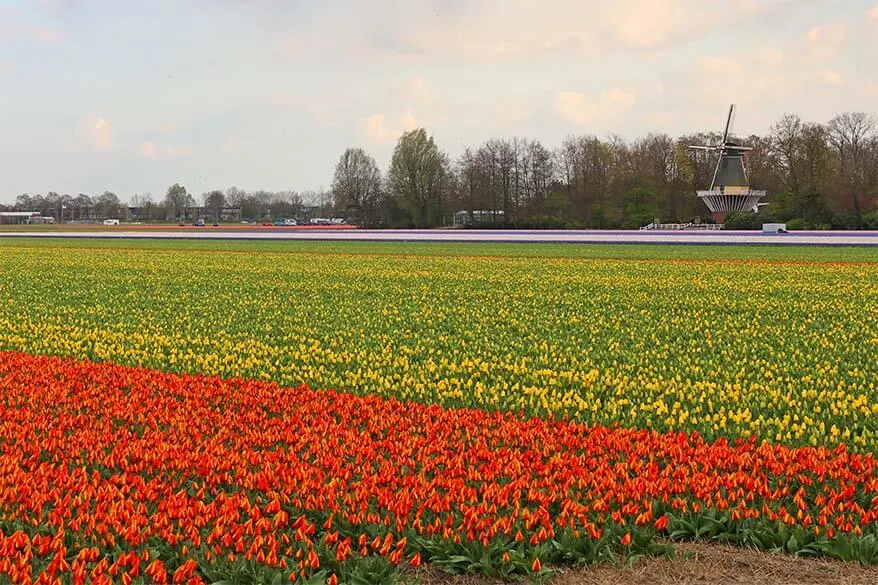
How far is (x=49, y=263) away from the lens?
3406 centimetres

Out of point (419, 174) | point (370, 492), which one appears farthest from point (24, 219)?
point (370, 492)

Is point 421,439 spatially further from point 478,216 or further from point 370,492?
point 478,216

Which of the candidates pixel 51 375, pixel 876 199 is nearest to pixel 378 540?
pixel 51 375

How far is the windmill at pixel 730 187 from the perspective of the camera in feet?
265

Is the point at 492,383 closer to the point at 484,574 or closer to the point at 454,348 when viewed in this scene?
the point at 454,348

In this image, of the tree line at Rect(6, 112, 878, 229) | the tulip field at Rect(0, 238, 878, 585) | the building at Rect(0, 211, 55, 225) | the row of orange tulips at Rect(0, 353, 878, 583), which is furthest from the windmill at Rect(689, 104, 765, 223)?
the building at Rect(0, 211, 55, 225)

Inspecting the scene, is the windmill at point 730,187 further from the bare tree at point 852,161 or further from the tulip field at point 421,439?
the tulip field at point 421,439

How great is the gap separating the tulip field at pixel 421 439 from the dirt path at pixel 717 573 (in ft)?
0.37

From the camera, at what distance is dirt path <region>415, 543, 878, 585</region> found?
16.3 feet

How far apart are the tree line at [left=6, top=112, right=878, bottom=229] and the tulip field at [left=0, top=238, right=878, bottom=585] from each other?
62.7m

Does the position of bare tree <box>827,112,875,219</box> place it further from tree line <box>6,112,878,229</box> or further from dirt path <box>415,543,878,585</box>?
dirt path <box>415,543,878,585</box>

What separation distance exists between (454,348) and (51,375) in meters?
5.73

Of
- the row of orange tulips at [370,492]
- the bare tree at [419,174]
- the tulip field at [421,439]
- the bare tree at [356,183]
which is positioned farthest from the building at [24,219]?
the row of orange tulips at [370,492]

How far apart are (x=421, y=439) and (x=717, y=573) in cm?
313
